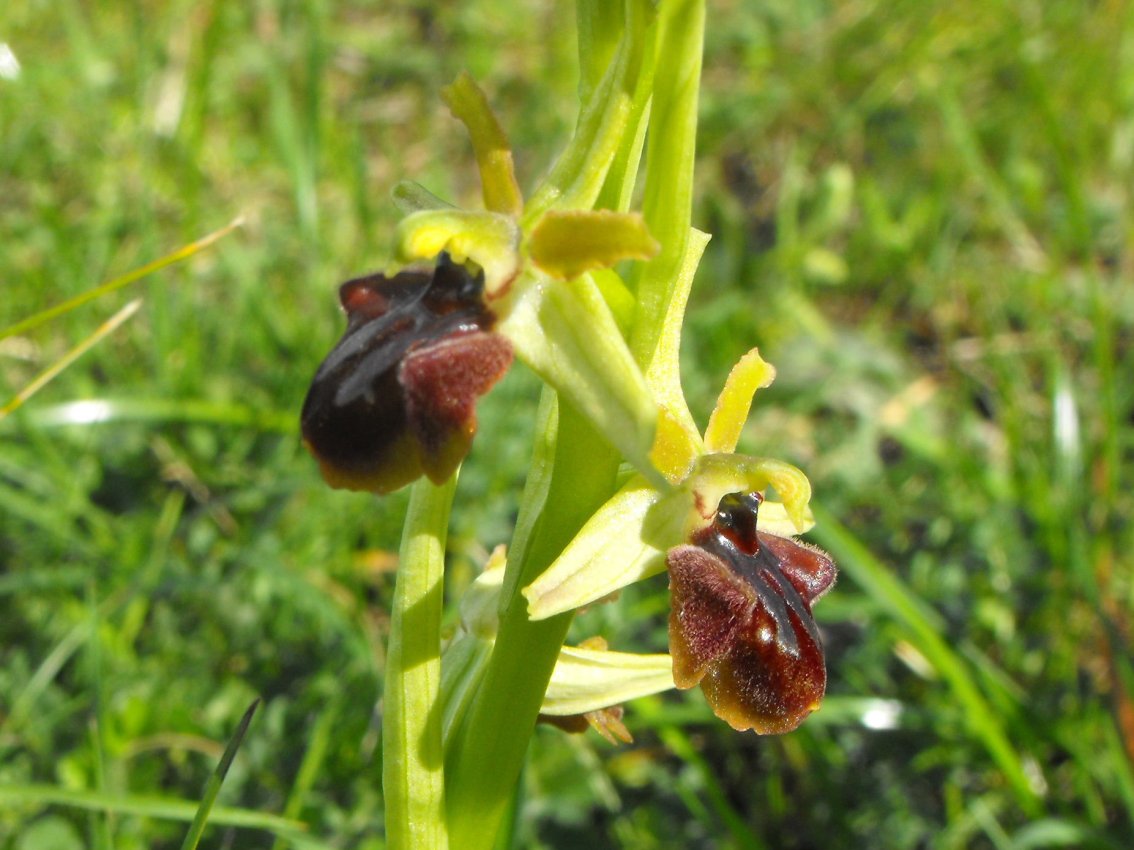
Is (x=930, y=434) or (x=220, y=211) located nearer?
(x=930, y=434)

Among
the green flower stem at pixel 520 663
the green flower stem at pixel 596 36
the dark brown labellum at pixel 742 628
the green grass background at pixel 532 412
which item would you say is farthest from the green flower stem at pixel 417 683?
the green flower stem at pixel 596 36

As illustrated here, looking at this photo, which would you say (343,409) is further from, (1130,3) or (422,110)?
(1130,3)

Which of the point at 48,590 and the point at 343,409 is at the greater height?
the point at 343,409

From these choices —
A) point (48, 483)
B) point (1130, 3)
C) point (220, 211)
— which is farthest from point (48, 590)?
point (1130, 3)

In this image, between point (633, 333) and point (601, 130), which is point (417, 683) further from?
point (601, 130)

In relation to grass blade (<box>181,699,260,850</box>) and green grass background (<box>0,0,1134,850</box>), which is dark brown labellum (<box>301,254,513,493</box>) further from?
green grass background (<box>0,0,1134,850</box>)

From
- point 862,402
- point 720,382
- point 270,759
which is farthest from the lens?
point 862,402

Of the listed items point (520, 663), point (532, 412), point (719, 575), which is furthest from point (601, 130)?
point (532, 412)

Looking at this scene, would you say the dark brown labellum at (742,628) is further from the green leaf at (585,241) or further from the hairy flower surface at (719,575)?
the green leaf at (585,241)
